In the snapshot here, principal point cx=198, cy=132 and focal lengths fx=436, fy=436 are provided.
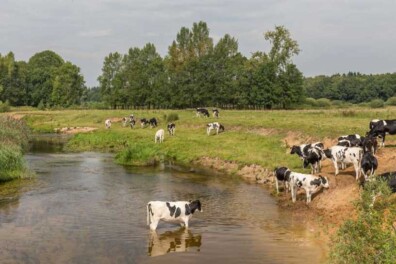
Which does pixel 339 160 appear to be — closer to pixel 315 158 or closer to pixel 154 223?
pixel 315 158

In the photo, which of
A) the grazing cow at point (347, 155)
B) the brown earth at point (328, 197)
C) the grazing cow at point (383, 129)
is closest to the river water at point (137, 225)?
the brown earth at point (328, 197)

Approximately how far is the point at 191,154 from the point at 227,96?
157 ft

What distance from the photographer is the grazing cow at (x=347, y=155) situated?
74.4 feet

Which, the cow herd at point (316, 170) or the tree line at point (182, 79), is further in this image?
the tree line at point (182, 79)

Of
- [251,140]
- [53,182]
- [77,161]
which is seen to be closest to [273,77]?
[251,140]

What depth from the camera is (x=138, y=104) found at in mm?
98750

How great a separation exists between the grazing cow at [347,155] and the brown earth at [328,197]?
649 mm

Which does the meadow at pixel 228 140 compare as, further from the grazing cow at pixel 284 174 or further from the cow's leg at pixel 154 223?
the cow's leg at pixel 154 223

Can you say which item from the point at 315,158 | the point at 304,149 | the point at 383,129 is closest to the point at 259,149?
the point at 304,149

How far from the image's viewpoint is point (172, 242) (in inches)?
647

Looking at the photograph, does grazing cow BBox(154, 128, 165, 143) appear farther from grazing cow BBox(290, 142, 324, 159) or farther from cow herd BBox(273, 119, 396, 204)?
cow herd BBox(273, 119, 396, 204)

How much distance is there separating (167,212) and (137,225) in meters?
1.76

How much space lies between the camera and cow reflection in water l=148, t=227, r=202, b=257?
51.1 feet

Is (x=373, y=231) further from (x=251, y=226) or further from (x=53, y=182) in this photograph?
(x=53, y=182)
